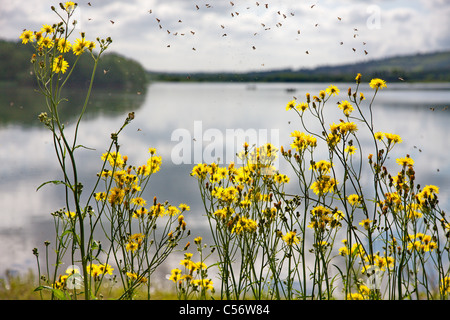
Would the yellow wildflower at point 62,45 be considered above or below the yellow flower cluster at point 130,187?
above

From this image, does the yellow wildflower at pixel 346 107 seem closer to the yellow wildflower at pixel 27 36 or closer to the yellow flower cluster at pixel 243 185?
the yellow flower cluster at pixel 243 185

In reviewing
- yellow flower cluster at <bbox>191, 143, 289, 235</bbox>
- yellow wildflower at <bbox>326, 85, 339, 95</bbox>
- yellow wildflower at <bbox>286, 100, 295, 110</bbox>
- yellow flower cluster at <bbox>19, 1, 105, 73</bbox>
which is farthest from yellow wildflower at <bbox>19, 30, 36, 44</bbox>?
yellow wildflower at <bbox>326, 85, 339, 95</bbox>

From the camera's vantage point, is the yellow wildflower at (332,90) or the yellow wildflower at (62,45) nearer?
the yellow wildflower at (62,45)

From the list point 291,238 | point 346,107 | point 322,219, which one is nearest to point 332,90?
point 346,107

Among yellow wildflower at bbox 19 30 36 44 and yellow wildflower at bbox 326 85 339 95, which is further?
yellow wildflower at bbox 326 85 339 95

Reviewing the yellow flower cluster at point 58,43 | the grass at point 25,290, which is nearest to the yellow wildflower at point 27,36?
the yellow flower cluster at point 58,43

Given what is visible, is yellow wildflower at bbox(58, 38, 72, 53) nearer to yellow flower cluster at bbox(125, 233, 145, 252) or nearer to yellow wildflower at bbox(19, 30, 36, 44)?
yellow wildflower at bbox(19, 30, 36, 44)

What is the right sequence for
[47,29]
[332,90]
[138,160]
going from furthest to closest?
[138,160] < [332,90] < [47,29]

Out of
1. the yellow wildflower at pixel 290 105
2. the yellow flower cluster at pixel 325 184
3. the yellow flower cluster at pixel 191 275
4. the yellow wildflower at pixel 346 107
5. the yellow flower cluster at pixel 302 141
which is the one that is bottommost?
the yellow flower cluster at pixel 191 275

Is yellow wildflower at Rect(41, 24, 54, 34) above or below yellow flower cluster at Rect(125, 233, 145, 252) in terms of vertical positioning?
above

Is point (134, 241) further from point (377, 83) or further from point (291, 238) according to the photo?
point (377, 83)

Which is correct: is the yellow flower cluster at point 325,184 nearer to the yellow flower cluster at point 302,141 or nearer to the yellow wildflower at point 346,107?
the yellow flower cluster at point 302,141

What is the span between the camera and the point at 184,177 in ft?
25.8

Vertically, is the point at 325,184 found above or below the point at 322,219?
above
